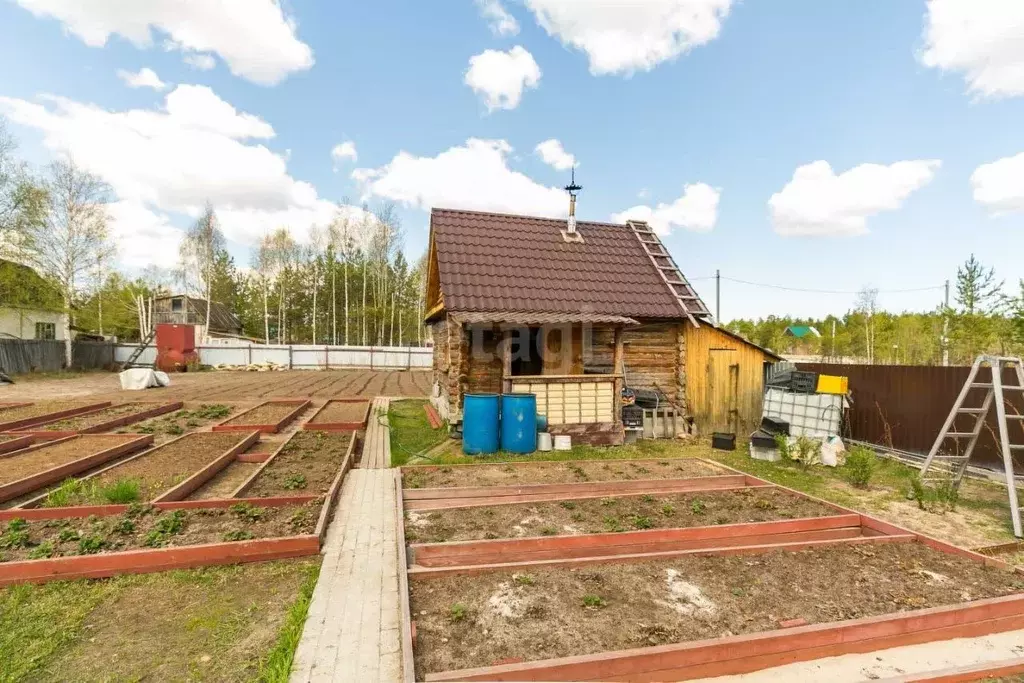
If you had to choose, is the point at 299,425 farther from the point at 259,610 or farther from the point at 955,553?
the point at 955,553

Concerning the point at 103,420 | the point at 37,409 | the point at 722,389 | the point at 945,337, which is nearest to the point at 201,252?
the point at 37,409

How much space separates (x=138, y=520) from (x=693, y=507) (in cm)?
657

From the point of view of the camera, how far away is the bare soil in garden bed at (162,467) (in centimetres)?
620

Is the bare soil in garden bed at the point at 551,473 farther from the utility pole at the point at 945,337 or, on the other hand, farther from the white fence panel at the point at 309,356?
the white fence panel at the point at 309,356

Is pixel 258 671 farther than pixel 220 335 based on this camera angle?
No

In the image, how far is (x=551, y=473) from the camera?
8.02 m

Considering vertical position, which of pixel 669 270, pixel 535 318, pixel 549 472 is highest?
pixel 669 270

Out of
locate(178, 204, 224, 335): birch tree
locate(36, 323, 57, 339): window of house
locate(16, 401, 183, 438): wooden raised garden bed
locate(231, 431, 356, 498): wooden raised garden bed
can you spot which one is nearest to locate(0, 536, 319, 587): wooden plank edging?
locate(231, 431, 356, 498): wooden raised garden bed

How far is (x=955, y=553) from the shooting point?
15.6ft

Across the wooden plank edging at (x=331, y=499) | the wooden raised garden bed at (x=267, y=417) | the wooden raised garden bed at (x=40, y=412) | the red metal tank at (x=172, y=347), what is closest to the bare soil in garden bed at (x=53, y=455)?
the wooden raised garden bed at (x=267, y=417)

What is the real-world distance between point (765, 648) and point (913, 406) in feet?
29.2

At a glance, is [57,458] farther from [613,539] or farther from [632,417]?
[632,417]

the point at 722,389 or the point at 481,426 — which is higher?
the point at 722,389

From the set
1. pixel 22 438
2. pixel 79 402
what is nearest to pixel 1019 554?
pixel 22 438
